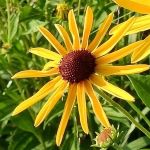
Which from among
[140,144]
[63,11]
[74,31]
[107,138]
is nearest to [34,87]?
[63,11]

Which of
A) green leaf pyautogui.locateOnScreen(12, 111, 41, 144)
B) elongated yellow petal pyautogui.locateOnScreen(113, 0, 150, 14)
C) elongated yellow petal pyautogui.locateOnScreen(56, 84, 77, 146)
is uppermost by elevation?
elongated yellow petal pyautogui.locateOnScreen(113, 0, 150, 14)

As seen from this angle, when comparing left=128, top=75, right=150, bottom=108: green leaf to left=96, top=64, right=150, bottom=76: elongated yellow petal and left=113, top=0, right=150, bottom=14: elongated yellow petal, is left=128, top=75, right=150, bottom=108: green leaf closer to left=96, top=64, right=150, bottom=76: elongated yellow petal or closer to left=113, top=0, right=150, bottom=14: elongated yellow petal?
left=96, top=64, right=150, bottom=76: elongated yellow petal

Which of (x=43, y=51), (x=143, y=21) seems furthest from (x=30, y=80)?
(x=143, y=21)

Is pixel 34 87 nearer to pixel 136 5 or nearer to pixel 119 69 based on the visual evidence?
pixel 119 69

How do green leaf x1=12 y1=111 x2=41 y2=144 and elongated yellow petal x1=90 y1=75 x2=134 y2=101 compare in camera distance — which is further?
green leaf x1=12 y1=111 x2=41 y2=144

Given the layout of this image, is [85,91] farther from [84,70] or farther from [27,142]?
[27,142]

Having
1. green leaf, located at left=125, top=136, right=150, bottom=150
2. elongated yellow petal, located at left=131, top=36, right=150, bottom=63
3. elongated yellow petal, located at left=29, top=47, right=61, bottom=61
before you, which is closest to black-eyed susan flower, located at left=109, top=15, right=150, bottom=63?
elongated yellow petal, located at left=131, top=36, right=150, bottom=63

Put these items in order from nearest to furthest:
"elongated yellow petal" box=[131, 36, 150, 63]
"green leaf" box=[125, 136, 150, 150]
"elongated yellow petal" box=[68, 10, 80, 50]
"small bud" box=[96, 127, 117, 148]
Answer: "elongated yellow petal" box=[131, 36, 150, 63] → "small bud" box=[96, 127, 117, 148] → "elongated yellow petal" box=[68, 10, 80, 50] → "green leaf" box=[125, 136, 150, 150]

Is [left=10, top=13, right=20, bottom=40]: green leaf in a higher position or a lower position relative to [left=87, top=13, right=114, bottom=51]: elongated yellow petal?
lower
